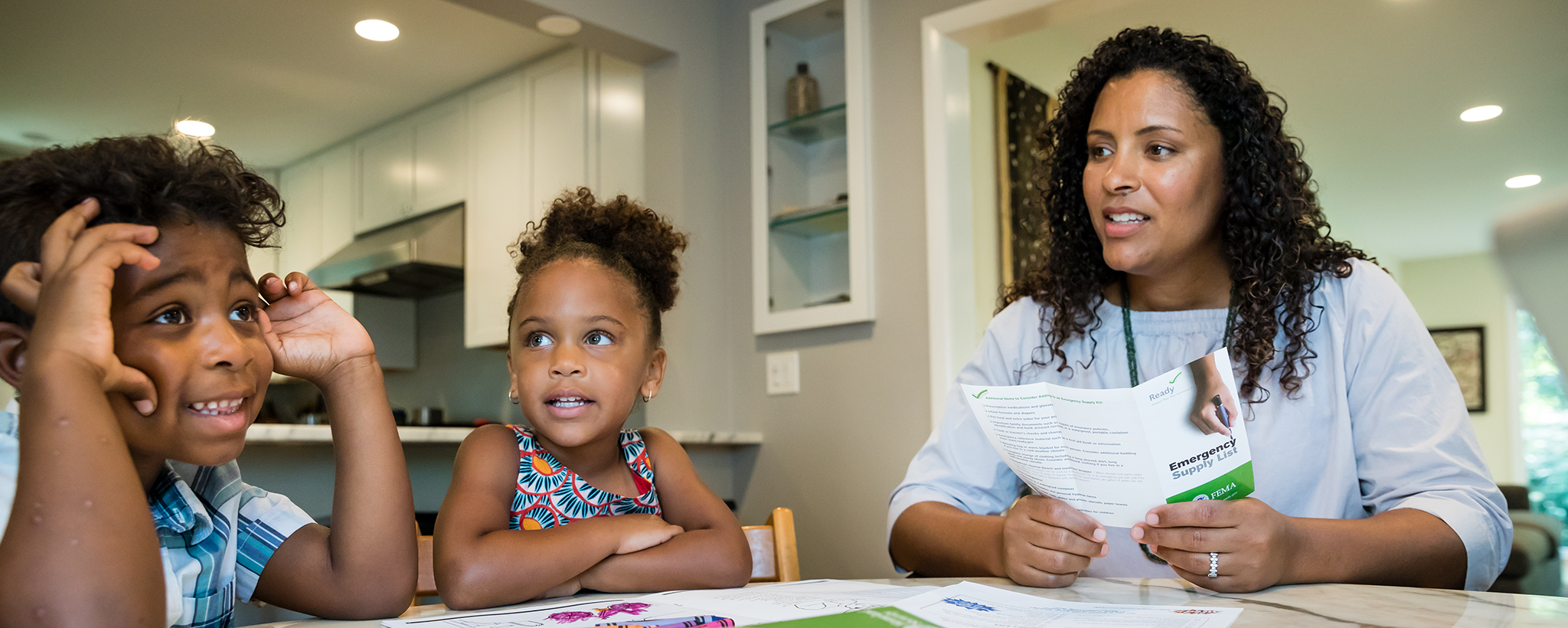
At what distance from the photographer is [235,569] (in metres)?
0.86

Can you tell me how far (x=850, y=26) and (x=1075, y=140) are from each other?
1352 mm

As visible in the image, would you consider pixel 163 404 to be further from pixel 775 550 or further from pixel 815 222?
pixel 815 222

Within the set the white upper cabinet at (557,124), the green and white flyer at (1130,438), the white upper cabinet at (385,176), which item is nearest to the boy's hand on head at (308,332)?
the green and white flyer at (1130,438)

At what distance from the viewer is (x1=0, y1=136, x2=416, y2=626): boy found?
0.57 metres

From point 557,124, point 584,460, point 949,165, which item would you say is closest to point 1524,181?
point 949,165

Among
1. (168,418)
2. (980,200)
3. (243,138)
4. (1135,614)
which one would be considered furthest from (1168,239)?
(243,138)

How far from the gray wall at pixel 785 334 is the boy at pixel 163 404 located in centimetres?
177

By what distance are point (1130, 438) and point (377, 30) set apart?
349 centimetres

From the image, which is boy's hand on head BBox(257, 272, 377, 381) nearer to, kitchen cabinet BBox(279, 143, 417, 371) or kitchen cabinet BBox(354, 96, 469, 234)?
kitchen cabinet BBox(354, 96, 469, 234)

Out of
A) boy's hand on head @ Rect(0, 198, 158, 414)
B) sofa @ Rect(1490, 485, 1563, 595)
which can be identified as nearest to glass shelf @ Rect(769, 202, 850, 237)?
boy's hand on head @ Rect(0, 198, 158, 414)

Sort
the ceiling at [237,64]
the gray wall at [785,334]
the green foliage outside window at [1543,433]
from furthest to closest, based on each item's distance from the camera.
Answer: the green foliage outside window at [1543,433]
the ceiling at [237,64]
the gray wall at [785,334]

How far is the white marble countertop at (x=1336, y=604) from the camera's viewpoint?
679mm

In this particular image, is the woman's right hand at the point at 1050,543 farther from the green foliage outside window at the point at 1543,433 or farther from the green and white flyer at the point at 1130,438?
the green foliage outside window at the point at 1543,433

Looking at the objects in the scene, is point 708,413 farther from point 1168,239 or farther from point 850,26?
point 1168,239
